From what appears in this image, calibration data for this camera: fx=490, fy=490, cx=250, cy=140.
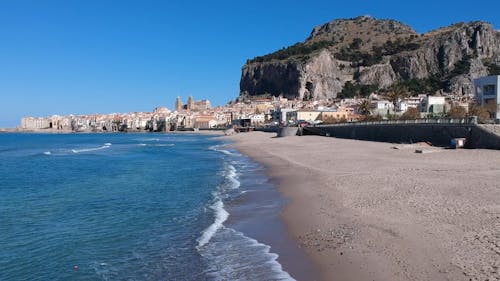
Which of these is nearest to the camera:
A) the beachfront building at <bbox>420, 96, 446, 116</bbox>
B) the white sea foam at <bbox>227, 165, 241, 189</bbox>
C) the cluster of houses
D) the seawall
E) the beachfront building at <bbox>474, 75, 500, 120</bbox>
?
the white sea foam at <bbox>227, 165, 241, 189</bbox>

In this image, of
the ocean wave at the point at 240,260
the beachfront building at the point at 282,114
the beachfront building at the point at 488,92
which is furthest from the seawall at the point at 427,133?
the beachfront building at the point at 282,114

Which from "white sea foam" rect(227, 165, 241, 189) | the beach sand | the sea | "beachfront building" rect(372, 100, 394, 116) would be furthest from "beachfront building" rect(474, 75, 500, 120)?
the sea

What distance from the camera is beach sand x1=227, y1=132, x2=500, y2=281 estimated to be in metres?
8.80

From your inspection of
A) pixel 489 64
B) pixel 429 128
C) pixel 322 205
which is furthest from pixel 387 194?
pixel 489 64

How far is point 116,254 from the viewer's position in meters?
11.4

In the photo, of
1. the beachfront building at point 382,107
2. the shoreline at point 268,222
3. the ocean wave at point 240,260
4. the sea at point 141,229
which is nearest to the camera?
the ocean wave at point 240,260

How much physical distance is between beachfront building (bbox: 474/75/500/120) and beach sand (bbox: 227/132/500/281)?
34.3 m

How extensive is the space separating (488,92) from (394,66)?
122 metres

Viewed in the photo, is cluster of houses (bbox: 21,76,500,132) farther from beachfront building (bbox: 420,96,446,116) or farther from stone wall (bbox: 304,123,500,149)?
stone wall (bbox: 304,123,500,149)

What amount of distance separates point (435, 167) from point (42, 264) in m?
17.6

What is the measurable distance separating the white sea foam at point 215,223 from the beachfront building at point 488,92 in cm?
4364

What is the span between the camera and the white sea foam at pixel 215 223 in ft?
41.2

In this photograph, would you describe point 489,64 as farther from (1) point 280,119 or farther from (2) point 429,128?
(2) point 429,128

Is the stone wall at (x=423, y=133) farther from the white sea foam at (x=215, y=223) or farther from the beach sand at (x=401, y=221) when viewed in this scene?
the white sea foam at (x=215, y=223)
